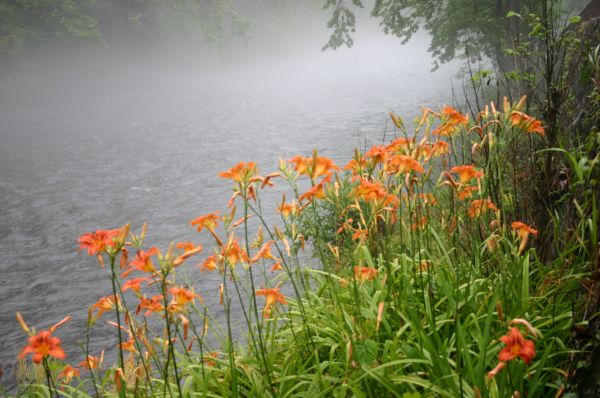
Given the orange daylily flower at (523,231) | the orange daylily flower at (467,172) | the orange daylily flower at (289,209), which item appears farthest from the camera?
the orange daylily flower at (289,209)

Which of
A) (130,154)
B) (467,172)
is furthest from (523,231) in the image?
(130,154)

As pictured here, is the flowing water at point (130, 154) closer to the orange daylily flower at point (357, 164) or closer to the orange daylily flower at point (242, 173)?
the orange daylily flower at point (357, 164)

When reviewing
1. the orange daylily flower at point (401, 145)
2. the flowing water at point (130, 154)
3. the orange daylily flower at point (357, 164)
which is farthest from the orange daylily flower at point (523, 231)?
the flowing water at point (130, 154)

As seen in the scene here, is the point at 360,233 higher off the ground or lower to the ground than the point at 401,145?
lower

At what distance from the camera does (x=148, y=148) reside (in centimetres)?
1678

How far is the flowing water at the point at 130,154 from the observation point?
25.6ft

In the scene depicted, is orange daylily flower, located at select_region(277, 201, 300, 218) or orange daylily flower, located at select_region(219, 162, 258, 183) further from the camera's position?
orange daylily flower, located at select_region(277, 201, 300, 218)

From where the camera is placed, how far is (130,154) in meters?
16.0

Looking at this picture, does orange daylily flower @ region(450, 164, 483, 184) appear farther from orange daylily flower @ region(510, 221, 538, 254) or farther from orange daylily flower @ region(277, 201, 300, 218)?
orange daylily flower @ region(277, 201, 300, 218)

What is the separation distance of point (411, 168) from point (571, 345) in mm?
897

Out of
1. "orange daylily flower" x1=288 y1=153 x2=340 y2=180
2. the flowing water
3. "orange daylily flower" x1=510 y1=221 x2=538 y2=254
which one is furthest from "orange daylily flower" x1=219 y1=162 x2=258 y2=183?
the flowing water

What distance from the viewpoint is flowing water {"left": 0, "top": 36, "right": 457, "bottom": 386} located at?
25.6 feet

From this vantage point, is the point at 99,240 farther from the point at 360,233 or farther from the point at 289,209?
the point at 360,233

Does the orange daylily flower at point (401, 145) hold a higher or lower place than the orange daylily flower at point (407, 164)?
higher
